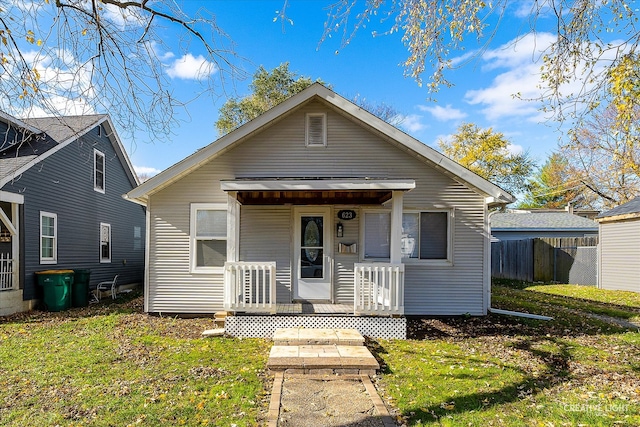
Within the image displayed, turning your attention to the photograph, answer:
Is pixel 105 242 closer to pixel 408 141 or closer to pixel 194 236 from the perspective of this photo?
pixel 194 236

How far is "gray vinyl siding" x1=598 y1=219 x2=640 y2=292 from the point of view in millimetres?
13367

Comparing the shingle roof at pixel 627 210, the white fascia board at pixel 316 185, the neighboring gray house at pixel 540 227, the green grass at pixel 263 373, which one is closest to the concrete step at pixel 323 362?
the green grass at pixel 263 373

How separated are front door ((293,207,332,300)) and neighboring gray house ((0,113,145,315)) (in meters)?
4.77

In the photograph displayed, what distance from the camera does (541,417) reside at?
4047mm

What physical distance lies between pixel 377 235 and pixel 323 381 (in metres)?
4.30

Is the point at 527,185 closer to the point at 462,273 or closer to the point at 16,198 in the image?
the point at 462,273

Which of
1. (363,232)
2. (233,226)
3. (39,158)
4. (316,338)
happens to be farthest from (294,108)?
(39,158)

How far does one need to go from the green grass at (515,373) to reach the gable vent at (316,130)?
4553mm

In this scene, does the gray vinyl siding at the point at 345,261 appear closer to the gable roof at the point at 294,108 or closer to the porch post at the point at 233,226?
the gable roof at the point at 294,108

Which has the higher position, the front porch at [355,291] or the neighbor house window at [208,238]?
the neighbor house window at [208,238]

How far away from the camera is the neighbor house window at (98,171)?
13.4 metres

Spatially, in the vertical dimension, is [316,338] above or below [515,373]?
above

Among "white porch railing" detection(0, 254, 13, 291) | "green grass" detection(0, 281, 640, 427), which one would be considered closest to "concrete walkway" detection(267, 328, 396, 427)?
"green grass" detection(0, 281, 640, 427)

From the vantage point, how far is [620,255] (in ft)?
46.3
